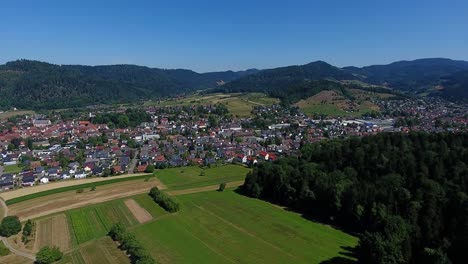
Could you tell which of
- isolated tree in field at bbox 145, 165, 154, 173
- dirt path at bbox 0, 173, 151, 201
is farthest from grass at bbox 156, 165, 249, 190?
dirt path at bbox 0, 173, 151, 201

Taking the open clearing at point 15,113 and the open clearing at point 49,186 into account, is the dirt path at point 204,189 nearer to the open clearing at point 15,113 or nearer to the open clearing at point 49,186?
the open clearing at point 49,186

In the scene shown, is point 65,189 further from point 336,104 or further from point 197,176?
point 336,104

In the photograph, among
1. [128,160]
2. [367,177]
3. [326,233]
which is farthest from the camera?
[128,160]

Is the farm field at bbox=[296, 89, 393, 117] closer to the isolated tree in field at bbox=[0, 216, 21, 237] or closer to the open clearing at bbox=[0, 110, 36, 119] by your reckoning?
the open clearing at bbox=[0, 110, 36, 119]

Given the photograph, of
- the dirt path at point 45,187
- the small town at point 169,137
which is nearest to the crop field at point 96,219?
the dirt path at point 45,187

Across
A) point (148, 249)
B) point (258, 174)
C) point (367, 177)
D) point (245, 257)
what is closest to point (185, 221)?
point (148, 249)

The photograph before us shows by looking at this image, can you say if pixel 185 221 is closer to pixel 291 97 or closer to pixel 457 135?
pixel 457 135

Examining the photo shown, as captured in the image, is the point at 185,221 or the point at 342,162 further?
the point at 342,162
